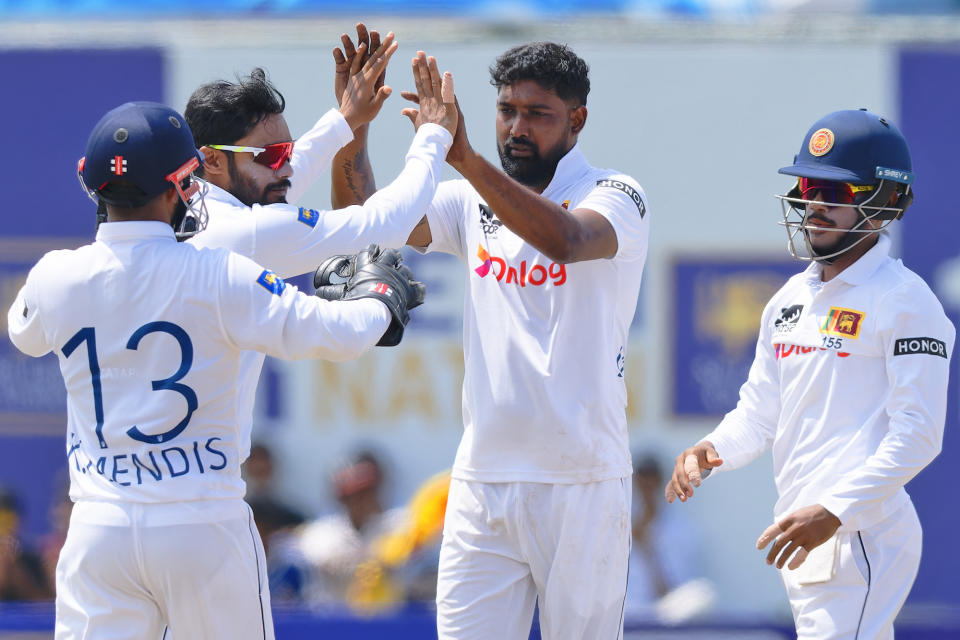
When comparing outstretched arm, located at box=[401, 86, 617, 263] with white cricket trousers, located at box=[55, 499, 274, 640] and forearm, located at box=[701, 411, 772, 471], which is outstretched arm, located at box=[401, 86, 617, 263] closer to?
forearm, located at box=[701, 411, 772, 471]

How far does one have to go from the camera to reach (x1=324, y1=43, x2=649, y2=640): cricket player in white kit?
12.2 ft

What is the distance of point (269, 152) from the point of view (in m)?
3.85

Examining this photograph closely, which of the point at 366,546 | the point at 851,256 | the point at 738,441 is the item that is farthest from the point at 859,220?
the point at 366,546

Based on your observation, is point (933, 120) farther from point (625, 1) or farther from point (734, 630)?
point (734, 630)

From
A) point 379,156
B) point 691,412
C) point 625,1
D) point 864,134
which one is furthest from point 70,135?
point 864,134

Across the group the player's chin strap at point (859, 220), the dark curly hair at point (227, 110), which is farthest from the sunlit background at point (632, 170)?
the player's chin strap at point (859, 220)

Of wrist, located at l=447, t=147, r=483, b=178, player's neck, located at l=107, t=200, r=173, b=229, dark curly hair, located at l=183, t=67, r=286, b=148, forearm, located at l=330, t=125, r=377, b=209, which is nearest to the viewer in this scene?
player's neck, located at l=107, t=200, r=173, b=229

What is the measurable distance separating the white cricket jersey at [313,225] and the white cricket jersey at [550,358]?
1.17 feet

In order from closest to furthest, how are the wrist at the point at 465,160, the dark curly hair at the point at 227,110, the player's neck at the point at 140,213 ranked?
the player's neck at the point at 140,213
the wrist at the point at 465,160
the dark curly hair at the point at 227,110

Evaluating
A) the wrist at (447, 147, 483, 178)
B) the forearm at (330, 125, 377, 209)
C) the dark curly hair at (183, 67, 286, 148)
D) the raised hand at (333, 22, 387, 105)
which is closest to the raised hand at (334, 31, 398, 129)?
the raised hand at (333, 22, 387, 105)

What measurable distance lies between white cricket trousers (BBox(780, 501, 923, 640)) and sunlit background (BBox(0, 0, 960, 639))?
10.9 ft

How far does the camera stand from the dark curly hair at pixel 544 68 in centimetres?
396

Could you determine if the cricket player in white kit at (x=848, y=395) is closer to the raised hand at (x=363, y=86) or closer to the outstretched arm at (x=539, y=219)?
the outstretched arm at (x=539, y=219)

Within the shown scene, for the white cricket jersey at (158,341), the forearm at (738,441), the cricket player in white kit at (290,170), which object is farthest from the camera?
the forearm at (738,441)
